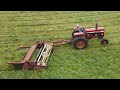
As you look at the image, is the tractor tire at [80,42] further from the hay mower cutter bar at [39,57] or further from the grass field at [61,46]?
the hay mower cutter bar at [39,57]

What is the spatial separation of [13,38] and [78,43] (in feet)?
10.4

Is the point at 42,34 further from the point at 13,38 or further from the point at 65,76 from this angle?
the point at 65,76

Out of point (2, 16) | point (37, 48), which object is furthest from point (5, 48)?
point (2, 16)

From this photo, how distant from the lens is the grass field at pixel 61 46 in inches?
340

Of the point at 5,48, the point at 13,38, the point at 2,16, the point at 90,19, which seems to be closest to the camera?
the point at 5,48

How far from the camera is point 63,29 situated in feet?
44.9

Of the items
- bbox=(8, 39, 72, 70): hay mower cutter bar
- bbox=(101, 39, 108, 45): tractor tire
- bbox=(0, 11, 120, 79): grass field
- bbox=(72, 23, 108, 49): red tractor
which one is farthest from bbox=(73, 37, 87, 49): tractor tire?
bbox=(101, 39, 108, 45): tractor tire

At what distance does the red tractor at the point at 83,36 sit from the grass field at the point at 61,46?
0.21 meters

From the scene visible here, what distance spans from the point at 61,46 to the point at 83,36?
946 mm

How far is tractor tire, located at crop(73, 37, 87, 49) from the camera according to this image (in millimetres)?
10635

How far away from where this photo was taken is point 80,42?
35.0 feet

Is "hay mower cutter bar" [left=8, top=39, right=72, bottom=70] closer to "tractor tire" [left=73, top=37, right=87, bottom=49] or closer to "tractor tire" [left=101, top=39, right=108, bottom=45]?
"tractor tire" [left=73, top=37, right=87, bottom=49]

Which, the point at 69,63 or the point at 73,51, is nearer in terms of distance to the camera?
the point at 69,63
